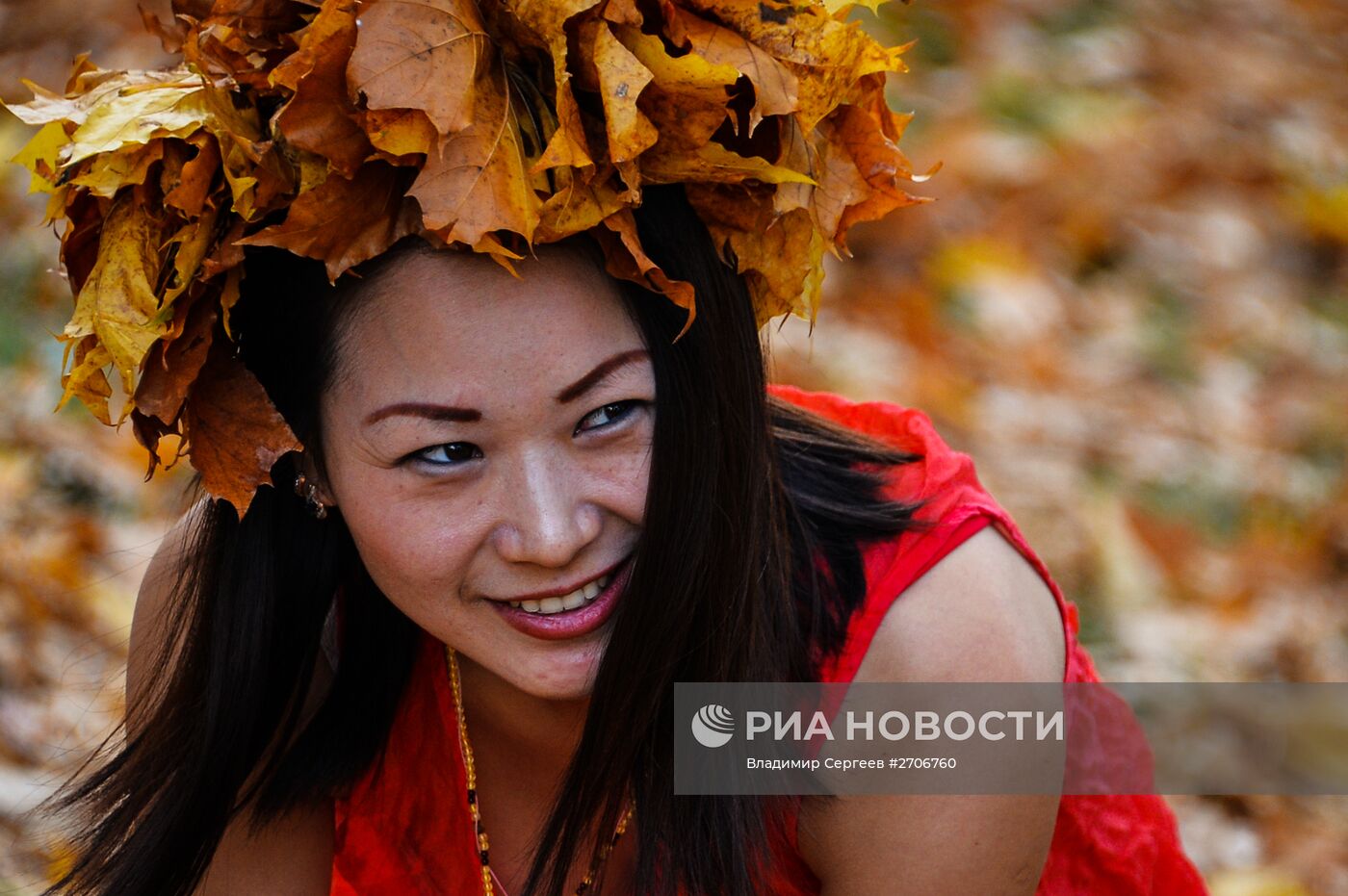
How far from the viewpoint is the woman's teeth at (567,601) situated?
2.01m

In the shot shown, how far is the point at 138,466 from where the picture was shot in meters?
4.09

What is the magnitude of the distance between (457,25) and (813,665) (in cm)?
103

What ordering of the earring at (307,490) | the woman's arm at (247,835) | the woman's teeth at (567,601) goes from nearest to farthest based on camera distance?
1. the woman's teeth at (567,601)
2. the earring at (307,490)
3. the woman's arm at (247,835)

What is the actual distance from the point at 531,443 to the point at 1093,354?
3.53 metres

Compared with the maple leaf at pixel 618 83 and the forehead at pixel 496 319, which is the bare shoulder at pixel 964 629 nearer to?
the forehead at pixel 496 319

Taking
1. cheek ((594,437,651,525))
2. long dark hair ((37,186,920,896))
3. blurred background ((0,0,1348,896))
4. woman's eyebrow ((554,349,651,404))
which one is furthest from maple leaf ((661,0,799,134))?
blurred background ((0,0,1348,896))

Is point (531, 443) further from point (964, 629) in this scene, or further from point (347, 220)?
point (964, 629)

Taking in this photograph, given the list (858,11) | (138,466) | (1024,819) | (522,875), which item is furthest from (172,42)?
(858,11)

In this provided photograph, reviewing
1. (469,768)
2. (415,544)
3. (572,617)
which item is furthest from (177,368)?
(469,768)

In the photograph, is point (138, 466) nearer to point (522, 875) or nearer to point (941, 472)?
point (522, 875)

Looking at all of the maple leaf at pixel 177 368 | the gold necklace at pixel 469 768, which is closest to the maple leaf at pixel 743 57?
the maple leaf at pixel 177 368

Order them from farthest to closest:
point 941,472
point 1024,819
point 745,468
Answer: point 941,472 < point 1024,819 < point 745,468

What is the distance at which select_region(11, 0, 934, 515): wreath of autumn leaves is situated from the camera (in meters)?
1.69

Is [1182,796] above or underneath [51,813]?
above
